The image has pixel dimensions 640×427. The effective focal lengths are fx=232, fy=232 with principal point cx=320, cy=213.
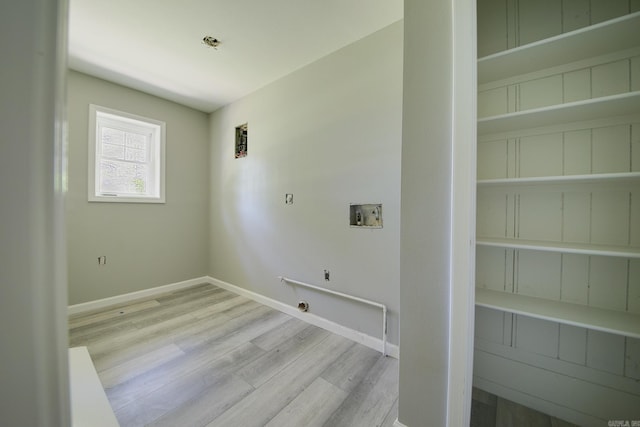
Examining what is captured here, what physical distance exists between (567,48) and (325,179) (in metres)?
1.65

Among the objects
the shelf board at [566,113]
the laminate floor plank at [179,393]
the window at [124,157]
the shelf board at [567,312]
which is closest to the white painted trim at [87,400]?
the laminate floor plank at [179,393]

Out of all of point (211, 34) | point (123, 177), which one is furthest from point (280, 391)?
point (123, 177)

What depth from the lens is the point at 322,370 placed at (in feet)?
5.41

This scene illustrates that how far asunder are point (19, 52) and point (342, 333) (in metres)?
2.30

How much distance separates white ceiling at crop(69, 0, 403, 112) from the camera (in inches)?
65.9

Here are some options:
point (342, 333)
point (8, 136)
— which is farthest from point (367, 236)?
point (8, 136)

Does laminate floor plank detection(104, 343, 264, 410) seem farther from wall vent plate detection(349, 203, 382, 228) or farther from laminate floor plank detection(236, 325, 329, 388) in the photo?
wall vent plate detection(349, 203, 382, 228)

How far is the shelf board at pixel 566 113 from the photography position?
1.00 metres

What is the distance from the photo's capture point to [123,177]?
2887 millimetres

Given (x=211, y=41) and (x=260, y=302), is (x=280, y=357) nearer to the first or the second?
(x=260, y=302)

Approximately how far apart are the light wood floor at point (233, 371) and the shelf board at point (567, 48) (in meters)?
1.99

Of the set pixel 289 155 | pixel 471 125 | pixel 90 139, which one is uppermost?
pixel 90 139

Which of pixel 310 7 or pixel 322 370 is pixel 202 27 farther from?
pixel 322 370

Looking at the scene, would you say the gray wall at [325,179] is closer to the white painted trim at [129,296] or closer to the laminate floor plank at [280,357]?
the laminate floor plank at [280,357]
